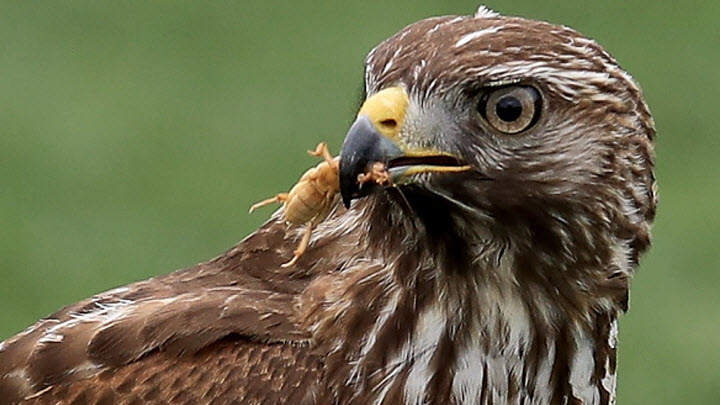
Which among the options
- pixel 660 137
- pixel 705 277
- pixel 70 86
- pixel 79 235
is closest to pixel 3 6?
pixel 70 86

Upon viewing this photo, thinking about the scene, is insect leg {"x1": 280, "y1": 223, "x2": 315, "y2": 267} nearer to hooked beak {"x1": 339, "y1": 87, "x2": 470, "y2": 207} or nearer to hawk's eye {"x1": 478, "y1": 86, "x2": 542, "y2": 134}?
hooked beak {"x1": 339, "y1": 87, "x2": 470, "y2": 207}

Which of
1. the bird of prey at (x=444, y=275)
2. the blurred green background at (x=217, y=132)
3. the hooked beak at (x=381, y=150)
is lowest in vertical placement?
the blurred green background at (x=217, y=132)

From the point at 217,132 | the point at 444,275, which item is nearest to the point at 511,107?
the point at 444,275

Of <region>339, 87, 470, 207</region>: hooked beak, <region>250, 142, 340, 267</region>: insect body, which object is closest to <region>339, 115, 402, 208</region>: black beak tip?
<region>339, 87, 470, 207</region>: hooked beak

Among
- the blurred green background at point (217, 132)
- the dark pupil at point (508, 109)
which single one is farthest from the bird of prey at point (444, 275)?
the blurred green background at point (217, 132)

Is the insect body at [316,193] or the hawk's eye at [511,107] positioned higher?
the hawk's eye at [511,107]

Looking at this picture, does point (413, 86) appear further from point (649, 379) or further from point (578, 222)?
point (649, 379)

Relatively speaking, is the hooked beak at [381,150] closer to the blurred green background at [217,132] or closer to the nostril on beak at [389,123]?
the nostril on beak at [389,123]
